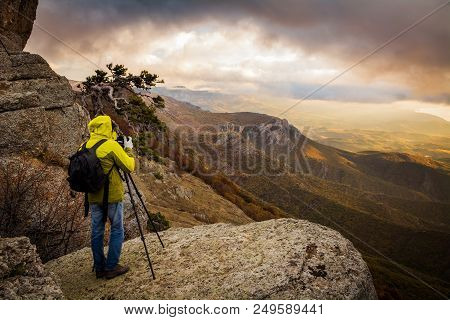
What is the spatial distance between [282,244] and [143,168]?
32.2 m

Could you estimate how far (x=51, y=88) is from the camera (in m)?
19.2

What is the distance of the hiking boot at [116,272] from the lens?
907 cm

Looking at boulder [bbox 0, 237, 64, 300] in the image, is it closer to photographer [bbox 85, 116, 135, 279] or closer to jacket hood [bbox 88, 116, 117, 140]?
photographer [bbox 85, 116, 135, 279]

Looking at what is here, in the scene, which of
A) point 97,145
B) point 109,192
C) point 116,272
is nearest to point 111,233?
point 116,272

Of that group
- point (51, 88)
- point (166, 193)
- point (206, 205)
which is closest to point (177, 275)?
point (51, 88)

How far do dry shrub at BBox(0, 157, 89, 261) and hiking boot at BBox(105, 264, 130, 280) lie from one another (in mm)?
4058

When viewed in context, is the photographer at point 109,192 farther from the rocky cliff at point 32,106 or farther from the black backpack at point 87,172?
the rocky cliff at point 32,106

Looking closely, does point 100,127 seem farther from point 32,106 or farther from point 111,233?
point 32,106

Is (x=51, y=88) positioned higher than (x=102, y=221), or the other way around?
(x=51, y=88)

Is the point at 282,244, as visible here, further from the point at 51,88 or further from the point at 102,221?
the point at 51,88

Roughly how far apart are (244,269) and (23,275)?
4.86 m

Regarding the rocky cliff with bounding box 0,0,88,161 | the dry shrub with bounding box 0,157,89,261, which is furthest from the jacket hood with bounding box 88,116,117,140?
the rocky cliff with bounding box 0,0,88,161

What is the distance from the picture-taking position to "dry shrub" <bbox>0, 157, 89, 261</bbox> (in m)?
11.7

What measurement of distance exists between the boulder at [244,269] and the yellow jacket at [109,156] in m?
2.26
